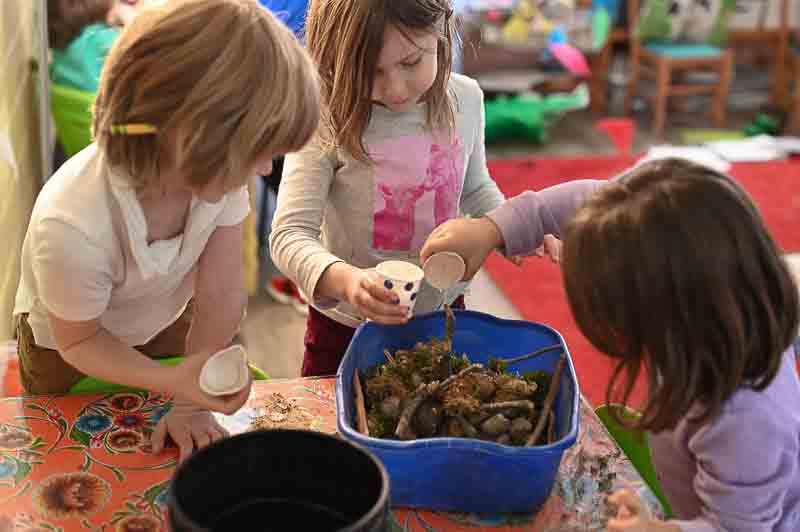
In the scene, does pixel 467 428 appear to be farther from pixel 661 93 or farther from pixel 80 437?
pixel 661 93

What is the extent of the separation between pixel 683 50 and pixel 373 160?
3.57m

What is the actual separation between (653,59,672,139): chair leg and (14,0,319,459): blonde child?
3.70 m

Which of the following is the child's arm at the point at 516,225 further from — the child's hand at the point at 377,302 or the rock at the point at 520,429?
the rock at the point at 520,429

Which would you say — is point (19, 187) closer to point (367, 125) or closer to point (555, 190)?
point (367, 125)

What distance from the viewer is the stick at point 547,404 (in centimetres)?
100

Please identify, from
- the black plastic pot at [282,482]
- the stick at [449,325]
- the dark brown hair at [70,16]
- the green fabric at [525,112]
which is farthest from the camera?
the green fabric at [525,112]

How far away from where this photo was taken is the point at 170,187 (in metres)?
1.06

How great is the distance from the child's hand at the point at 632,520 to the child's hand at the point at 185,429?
0.45 meters

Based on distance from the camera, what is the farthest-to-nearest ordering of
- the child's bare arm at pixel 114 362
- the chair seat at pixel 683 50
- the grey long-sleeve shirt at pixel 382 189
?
the chair seat at pixel 683 50
the grey long-sleeve shirt at pixel 382 189
the child's bare arm at pixel 114 362

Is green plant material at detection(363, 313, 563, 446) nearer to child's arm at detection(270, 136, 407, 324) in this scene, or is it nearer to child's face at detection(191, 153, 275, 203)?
child's arm at detection(270, 136, 407, 324)

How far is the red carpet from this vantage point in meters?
2.60

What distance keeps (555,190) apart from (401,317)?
27 cm

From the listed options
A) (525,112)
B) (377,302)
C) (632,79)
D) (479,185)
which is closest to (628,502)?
(377,302)

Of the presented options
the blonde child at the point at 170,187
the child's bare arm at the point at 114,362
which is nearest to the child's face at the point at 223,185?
the blonde child at the point at 170,187
